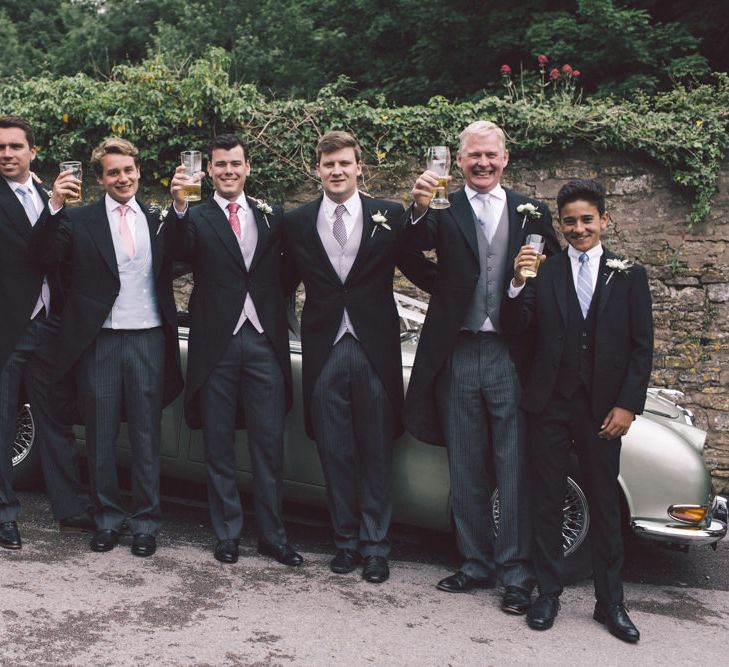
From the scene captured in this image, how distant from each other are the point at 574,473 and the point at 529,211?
1.39m

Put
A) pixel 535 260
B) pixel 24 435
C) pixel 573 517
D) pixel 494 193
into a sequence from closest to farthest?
1. pixel 535 260
2. pixel 494 193
3. pixel 573 517
4. pixel 24 435

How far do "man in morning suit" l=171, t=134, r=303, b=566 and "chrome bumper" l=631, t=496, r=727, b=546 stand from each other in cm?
183

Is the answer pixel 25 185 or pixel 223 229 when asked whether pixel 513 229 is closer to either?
pixel 223 229

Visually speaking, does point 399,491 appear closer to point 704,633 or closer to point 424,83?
point 704,633

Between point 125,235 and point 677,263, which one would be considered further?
point 677,263

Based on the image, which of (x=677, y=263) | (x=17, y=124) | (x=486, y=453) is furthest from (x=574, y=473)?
(x=677, y=263)

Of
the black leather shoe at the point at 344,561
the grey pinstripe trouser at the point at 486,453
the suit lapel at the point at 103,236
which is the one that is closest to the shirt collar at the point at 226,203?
the suit lapel at the point at 103,236

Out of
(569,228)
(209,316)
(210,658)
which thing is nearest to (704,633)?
(569,228)

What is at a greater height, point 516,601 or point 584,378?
point 584,378

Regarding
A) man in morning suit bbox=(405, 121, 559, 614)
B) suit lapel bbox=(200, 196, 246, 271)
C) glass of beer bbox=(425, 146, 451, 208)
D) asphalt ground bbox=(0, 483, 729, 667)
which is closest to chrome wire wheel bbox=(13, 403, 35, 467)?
asphalt ground bbox=(0, 483, 729, 667)

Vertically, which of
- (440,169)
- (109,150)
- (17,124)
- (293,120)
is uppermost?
(293,120)

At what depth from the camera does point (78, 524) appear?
5.02 m

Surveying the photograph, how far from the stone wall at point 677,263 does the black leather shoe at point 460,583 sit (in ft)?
12.1

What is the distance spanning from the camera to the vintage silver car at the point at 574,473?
14.5ft
